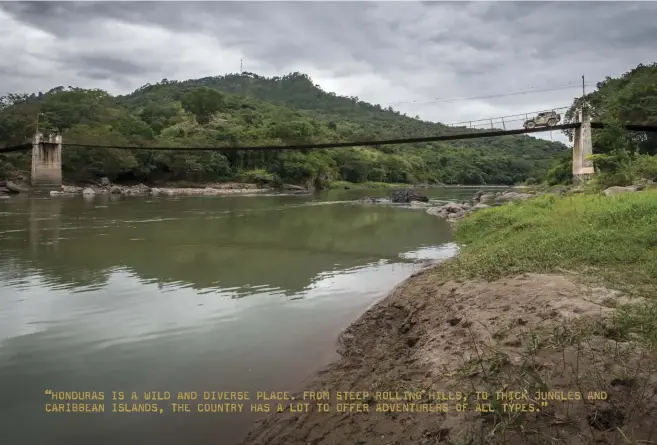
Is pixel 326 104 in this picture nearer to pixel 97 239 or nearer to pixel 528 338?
pixel 97 239

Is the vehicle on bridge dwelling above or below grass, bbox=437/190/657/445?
above

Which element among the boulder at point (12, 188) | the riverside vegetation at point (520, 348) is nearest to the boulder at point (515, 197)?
the riverside vegetation at point (520, 348)

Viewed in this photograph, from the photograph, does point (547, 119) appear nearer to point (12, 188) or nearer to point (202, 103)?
point (12, 188)

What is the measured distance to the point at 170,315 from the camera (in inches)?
224

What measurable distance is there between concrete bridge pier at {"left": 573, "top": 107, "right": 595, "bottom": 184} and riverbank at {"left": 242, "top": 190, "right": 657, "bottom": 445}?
534 inches

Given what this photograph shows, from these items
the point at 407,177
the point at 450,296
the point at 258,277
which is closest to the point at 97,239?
the point at 258,277

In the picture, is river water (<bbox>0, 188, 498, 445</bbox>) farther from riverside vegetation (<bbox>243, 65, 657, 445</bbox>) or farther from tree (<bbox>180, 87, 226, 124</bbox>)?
tree (<bbox>180, 87, 226, 124</bbox>)

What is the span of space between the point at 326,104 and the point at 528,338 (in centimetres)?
12364

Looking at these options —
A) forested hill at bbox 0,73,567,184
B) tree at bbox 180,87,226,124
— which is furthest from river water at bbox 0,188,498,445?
tree at bbox 180,87,226,124

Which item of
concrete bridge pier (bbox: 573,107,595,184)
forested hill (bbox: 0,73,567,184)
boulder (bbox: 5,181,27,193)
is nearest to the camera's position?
concrete bridge pier (bbox: 573,107,595,184)

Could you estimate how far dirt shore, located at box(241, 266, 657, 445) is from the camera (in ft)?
7.09

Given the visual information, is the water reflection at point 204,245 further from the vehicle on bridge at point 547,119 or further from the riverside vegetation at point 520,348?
the vehicle on bridge at point 547,119

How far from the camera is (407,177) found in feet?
209

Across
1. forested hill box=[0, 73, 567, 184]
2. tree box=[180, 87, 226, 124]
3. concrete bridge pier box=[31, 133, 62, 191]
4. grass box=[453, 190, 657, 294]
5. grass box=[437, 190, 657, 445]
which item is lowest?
grass box=[437, 190, 657, 445]
